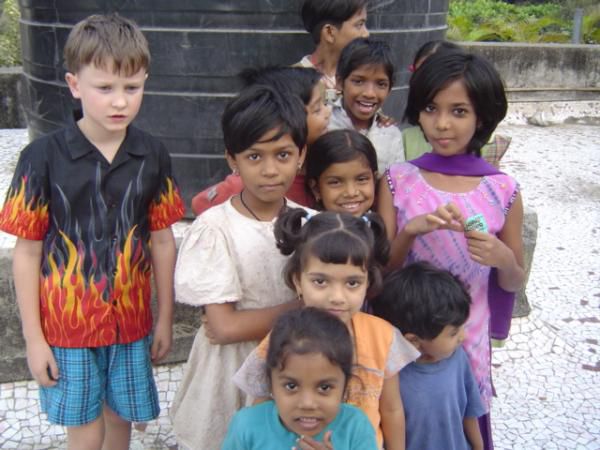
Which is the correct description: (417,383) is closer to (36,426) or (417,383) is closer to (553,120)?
(36,426)

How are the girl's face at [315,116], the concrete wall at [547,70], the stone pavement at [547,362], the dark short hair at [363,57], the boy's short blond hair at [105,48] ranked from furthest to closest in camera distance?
the concrete wall at [547,70], the stone pavement at [547,362], the dark short hair at [363,57], the girl's face at [315,116], the boy's short blond hair at [105,48]

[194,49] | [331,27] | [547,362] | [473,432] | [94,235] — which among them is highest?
[331,27]

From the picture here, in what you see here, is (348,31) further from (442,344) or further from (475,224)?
(442,344)

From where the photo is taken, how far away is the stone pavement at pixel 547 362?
250 centimetres

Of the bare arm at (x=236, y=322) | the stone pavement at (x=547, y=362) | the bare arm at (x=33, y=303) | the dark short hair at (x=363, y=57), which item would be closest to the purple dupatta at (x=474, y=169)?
the dark short hair at (x=363, y=57)

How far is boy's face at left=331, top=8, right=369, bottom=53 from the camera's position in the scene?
254 centimetres

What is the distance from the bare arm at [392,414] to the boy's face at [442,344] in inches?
5.5

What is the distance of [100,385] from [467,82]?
4.44 ft

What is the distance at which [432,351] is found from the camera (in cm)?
182

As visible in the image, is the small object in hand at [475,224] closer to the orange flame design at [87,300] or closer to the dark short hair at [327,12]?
the orange flame design at [87,300]

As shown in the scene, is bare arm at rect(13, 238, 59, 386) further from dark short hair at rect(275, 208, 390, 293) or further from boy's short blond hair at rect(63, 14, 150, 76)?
dark short hair at rect(275, 208, 390, 293)

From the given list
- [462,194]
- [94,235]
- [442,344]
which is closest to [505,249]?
[462,194]

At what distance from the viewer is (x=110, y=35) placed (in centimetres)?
169

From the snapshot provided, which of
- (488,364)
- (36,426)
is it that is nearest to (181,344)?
(36,426)
